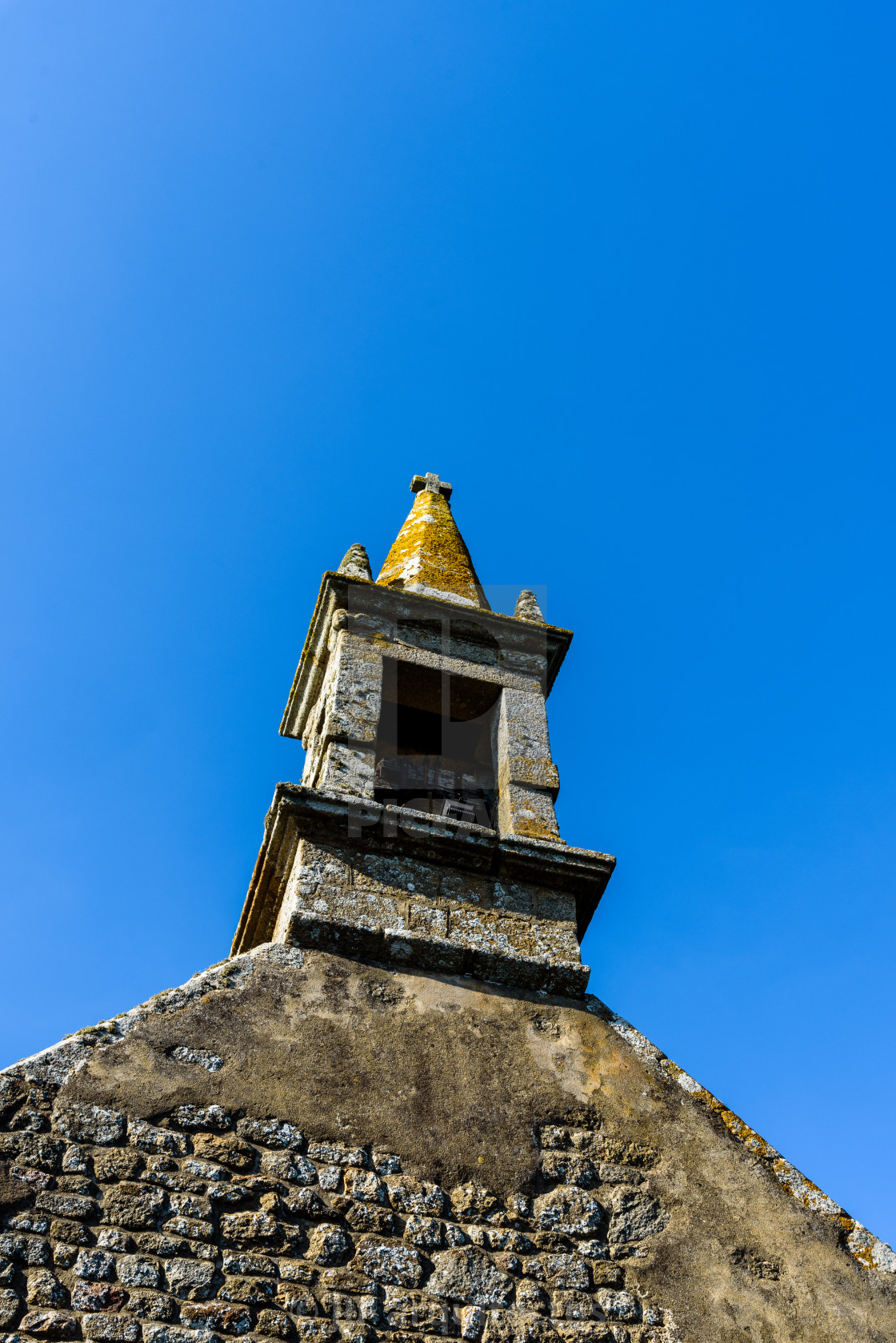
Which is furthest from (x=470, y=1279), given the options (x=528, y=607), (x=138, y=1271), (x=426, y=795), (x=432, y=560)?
(x=432, y=560)

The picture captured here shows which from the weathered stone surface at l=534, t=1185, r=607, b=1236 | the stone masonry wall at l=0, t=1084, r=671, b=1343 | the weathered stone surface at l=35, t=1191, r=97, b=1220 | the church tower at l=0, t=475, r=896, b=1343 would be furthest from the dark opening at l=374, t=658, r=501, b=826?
the weathered stone surface at l=35, t=1191, r=97, b=1220

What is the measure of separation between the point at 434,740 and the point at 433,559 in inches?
67.7

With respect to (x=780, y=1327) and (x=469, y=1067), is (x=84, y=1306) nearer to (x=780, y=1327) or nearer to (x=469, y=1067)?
(x=469, y=1067)

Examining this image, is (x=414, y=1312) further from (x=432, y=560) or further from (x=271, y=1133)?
(x=432, y=560)

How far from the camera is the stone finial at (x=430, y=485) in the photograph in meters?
10.2

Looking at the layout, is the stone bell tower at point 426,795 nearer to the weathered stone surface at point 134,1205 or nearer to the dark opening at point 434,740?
the dark opening at point 434,740

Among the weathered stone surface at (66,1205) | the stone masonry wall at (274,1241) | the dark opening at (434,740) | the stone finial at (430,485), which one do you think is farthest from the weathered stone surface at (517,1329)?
the stone finial at (430,485)

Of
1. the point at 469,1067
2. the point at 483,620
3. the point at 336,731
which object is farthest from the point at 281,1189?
the point at 483,620

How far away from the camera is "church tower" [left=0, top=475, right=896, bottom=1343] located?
3.86 meters

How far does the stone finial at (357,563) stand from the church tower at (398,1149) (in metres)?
1.87

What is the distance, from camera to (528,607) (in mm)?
8039

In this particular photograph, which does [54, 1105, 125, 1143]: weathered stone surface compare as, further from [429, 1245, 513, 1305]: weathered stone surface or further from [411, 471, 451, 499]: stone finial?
[411, 471, 451, 499]: stone finial

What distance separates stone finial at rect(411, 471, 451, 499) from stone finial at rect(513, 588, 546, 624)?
233 centimetres

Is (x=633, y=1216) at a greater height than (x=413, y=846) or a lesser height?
lesser
